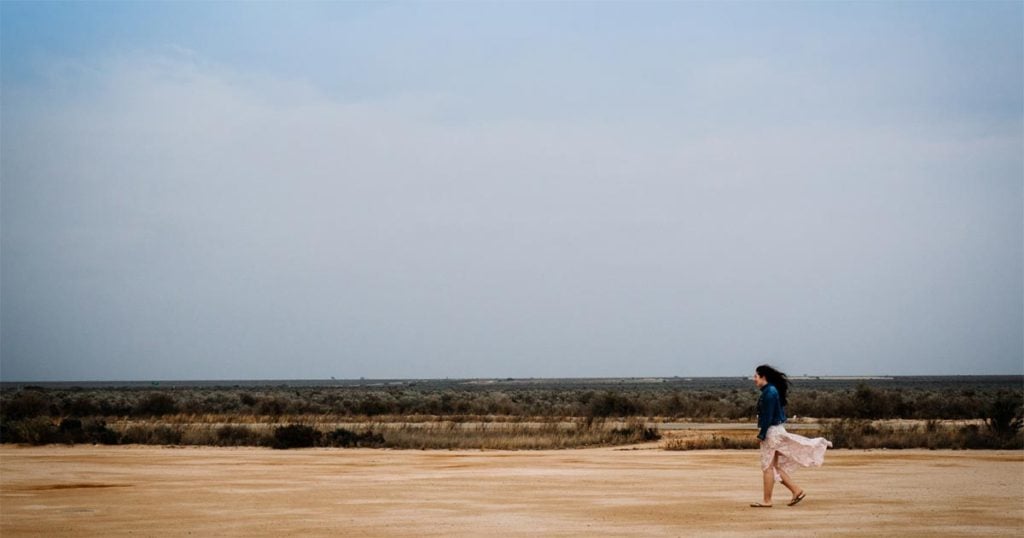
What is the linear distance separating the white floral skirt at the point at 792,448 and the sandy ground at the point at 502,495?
0.73 m

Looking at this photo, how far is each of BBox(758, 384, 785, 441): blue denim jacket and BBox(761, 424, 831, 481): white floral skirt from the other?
0.07m

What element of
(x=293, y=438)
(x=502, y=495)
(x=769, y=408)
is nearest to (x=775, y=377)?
(x=769, y=408)

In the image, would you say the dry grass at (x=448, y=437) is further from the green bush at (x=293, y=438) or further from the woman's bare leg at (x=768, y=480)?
the woman's bare leg at (x=768, y=480)

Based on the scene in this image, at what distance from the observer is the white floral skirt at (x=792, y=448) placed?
14109 millimetres

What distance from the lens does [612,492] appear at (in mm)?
18047

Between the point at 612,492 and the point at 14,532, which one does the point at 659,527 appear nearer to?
the point at 612,492

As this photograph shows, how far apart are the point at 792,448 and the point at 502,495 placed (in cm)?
511

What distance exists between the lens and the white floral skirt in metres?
14.1

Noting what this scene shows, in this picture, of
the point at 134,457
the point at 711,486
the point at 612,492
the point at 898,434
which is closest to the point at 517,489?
the point at 612,492

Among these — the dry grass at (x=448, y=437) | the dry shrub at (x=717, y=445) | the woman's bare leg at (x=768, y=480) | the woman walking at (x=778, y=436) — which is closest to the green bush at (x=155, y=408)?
the dry grass at (x=448, y=437)

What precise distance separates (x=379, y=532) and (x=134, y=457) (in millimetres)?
15863

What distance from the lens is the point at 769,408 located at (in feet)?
46.5

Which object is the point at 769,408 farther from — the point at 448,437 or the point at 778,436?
the point at 448,437

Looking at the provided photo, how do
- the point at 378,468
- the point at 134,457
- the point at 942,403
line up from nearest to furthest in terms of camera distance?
the point at 378,468, the point at 134,457, the point at 942,403
